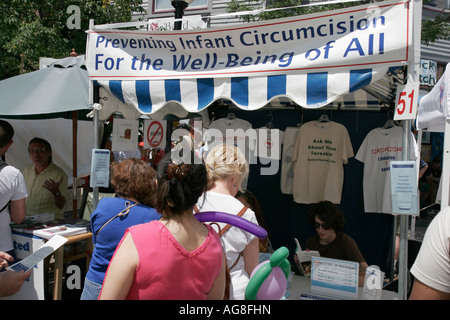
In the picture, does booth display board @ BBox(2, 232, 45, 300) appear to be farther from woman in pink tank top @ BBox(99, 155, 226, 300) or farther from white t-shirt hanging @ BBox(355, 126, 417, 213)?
white t-shirt hanging @ BBox(355, 126, 417, 213)

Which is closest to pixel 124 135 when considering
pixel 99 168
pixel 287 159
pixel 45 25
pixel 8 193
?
pixel 99 168

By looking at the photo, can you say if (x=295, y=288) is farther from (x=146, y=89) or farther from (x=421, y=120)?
(x=421, y=120)

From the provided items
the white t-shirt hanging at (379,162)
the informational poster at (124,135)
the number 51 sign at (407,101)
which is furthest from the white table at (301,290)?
the informational poster at (124,135)

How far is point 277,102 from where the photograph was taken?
14.5ft

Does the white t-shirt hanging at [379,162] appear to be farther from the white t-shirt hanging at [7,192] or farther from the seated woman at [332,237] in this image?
the white t-shirt hanging at [7,192]

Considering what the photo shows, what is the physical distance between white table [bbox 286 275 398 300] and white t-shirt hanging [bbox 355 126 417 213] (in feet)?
4.79

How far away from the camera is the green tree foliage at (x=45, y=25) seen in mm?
7691

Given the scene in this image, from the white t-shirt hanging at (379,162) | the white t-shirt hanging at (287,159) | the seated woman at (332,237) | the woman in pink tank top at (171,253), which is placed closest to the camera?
the woman in pink tank top at (171,253)

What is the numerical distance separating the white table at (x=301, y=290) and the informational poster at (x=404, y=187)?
0.67m

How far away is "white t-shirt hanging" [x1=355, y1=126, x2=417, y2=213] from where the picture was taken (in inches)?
152

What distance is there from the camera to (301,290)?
262 centimetres

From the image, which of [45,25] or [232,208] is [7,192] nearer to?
[232,208]
